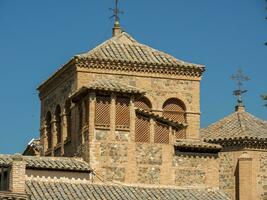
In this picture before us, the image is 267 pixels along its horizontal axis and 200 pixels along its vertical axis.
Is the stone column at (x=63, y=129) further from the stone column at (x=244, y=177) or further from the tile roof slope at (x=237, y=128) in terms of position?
the stone column at (x=244, y=177)

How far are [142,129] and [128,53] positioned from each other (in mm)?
4788

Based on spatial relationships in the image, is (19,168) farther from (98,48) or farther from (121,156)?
(98,48)

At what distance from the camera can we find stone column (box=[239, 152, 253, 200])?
4444cm

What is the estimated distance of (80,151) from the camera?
39.3m

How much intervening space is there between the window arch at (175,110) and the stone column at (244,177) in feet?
12.3

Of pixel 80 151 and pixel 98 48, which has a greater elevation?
pixel 98 48

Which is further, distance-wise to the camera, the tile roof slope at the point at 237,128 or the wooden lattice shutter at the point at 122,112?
the tile roof slope at the point at 237,128

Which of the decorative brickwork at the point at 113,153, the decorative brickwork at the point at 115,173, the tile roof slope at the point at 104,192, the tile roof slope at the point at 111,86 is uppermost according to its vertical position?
the tile roof slope at the point at 111,86

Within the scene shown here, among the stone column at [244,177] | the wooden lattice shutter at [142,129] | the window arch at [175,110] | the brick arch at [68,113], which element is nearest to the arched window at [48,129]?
the brick arch at [68,113]

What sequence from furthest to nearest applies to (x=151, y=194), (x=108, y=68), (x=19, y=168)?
(x=108, y=68) < (x=151, y=194) < (x=19, y=168)

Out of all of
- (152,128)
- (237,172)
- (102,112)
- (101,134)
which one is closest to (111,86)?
(102,112)

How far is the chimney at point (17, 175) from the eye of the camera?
35.0 metres

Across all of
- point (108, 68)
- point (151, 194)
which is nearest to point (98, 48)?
point (108, 68)

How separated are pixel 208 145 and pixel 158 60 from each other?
16.1ft
